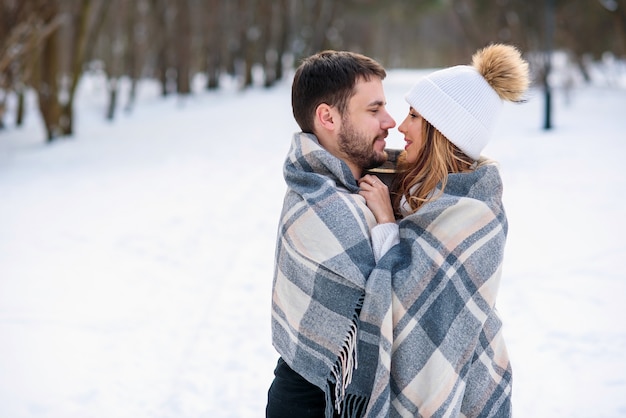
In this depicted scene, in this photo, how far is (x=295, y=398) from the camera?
202 cm

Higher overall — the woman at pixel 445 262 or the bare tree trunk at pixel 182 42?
the woman at pixel 445 262

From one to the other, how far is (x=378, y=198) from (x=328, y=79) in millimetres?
379

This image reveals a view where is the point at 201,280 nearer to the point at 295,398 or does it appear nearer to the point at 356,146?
the point at 295,398

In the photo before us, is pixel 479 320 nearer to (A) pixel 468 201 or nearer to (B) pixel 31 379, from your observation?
(A) pixel 468 201

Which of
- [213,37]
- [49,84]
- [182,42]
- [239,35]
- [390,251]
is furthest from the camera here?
[239,35]

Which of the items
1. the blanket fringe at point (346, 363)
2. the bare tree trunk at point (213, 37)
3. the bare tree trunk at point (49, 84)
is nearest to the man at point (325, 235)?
the blanket fringe at point (346, 363)

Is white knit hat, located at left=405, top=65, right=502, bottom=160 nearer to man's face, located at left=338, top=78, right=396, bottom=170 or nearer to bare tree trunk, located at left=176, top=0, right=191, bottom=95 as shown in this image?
man's face, located at left=338, top=78, right=396, bottom=170

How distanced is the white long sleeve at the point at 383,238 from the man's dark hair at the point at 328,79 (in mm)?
370

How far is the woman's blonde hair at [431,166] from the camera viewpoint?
1920 mm

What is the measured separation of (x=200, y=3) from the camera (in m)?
23.6

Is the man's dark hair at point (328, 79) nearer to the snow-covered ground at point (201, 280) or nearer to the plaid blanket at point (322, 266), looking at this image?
the plaid blanket at point (322, 266)

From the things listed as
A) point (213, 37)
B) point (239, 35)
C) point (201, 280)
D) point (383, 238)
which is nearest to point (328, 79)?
point (383, 238)

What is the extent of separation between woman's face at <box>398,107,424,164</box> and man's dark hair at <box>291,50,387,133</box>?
167 mm

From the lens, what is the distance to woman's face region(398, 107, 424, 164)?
2.01m
